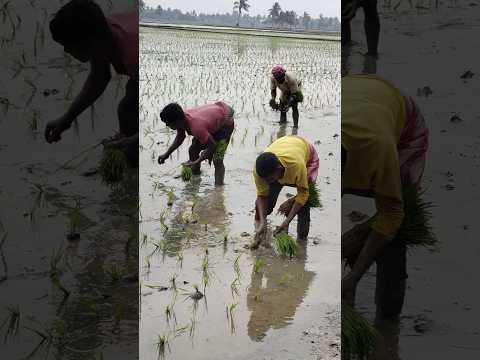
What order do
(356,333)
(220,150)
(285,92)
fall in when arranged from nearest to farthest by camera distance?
(356,333)
(220,150)
(285,92)

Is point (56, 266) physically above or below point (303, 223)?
above

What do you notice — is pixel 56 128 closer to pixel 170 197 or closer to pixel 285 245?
pixel 285 245

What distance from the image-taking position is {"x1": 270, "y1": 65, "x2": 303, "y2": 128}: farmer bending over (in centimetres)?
672

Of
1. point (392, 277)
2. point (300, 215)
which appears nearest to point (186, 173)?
point (300, 215)

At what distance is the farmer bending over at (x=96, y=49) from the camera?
1499 mm

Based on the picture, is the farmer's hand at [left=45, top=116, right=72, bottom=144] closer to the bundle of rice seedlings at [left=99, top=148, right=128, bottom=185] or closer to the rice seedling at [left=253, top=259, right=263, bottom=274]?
the bundle of rice seedlings at [left=99, top=148, right=128, bottom=185]

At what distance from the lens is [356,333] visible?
1.63 m

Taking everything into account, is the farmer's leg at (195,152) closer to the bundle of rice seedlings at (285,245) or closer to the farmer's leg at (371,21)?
the bundle of rice seedlings at (285,245)

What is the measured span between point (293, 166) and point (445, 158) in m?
2.87

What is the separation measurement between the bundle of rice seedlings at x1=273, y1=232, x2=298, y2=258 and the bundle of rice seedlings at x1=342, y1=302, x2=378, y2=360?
287 cm

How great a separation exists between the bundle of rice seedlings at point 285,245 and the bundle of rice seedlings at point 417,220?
315 centimetres

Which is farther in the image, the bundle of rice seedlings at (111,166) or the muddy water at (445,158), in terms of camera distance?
the bundle of rice seedlings at (111,166)

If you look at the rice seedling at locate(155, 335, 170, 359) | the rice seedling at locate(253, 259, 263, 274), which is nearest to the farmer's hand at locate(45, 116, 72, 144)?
the rice seedling at locate(155, 335, 170, 359)

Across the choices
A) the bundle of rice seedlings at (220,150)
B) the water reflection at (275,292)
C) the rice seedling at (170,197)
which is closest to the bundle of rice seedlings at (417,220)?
the water reflection at (275,292)
